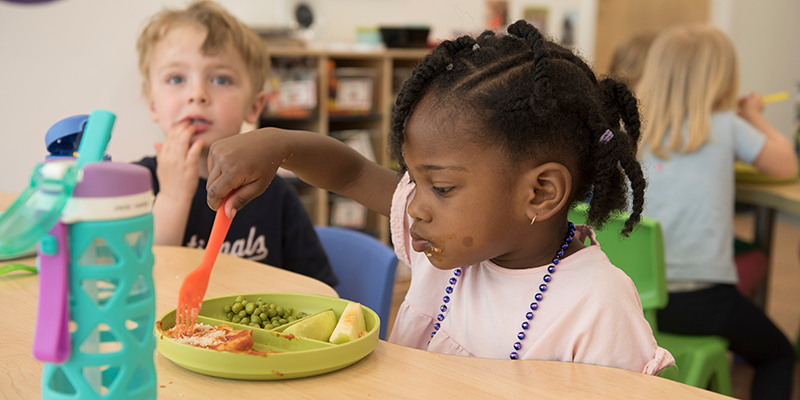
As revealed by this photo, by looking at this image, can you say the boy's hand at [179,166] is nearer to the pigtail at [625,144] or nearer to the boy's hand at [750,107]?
the pigtail at [625,144]

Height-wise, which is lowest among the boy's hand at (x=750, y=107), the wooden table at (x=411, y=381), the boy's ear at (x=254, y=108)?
the wooden table at (x=411, y=381)

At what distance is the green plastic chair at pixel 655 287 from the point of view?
1.23m

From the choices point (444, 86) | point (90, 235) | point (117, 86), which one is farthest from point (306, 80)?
point (90, 235)

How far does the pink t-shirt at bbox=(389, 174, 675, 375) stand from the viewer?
729 millimetres

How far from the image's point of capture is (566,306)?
0.77 metres

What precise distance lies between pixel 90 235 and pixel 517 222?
50 cm

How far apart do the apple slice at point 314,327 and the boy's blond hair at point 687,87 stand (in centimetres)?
148

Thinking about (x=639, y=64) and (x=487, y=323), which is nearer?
(x=487, y=323)

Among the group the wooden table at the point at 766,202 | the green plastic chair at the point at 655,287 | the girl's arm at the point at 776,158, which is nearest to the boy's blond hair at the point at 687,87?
the girl's arm at the point at 776,158

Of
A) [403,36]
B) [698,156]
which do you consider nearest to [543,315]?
[698,156]

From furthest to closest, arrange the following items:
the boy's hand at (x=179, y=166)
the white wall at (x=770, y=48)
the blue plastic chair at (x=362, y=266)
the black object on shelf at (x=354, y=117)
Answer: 1. the white wall at (x=770, y=48)
2. the black object on shelf at (x=354, y=117)
3. the boy's hand at (x=179, y=166)
4. the blue plastic chair at (x=362, y=266)

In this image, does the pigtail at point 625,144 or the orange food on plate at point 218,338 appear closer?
the orange food on plate at point 218,338

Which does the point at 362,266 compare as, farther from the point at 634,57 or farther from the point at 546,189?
the point at 634,57

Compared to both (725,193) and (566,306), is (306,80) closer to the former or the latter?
(725,193)
